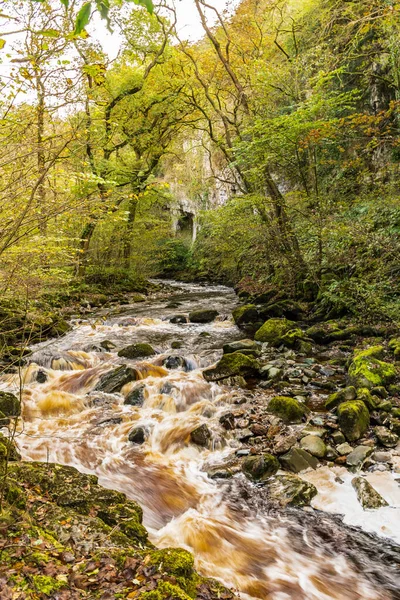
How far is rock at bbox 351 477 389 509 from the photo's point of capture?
3.69 m

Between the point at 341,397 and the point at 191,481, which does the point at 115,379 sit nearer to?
the point at 191,481

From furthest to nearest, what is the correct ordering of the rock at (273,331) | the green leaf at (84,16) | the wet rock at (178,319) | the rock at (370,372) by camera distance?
the wet rock at (178,319) → the rock at (273,331) → the rock at (370,372) → the green leaf at (84,16)

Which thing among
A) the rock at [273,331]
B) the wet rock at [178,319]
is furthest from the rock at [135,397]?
the wet rock at [178,319]

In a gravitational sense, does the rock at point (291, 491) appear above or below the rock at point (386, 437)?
below

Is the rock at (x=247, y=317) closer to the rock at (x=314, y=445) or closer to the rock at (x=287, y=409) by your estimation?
the rock at (x=287, y=409)

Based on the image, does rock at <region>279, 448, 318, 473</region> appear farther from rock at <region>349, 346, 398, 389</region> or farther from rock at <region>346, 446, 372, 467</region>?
rock at <region>349, 346, 398, 389</region>

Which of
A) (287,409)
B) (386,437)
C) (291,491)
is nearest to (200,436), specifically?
(287,409)

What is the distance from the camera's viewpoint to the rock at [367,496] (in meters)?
3.69

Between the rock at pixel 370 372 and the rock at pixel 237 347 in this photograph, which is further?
the rock at pixel 237 347

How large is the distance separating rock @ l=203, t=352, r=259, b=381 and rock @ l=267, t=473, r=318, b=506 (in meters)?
2.96

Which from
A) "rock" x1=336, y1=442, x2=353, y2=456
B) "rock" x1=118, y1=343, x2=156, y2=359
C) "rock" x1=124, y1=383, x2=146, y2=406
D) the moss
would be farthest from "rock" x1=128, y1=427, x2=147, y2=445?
the moss

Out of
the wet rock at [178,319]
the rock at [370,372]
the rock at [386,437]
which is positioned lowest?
the rock at [386,437]

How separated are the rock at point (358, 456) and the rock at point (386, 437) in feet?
0.85

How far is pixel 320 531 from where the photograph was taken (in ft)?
11.4
